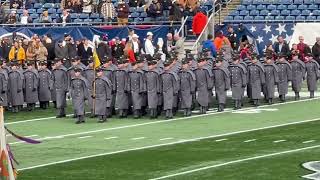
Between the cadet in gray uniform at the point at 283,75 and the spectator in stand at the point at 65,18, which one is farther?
the spectator in stand at the point at 65,18

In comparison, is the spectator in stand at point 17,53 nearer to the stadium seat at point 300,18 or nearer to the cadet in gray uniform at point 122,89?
the cadet in gray uniform at point 122,89

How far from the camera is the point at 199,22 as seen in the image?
36344mm

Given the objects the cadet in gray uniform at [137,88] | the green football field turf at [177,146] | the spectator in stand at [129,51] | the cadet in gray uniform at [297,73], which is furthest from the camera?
the spectator in stand at [129,51]

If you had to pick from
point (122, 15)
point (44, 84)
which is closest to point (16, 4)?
point (122, 15)

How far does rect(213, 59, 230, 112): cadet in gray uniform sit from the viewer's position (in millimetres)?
27453

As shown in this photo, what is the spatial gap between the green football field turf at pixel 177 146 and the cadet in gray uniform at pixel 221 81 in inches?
13.5

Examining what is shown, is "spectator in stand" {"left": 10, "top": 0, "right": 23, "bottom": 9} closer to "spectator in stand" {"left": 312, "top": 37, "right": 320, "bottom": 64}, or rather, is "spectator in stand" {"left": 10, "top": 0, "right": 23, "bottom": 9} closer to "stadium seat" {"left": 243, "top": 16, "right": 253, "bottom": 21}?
"stadium seat" {"left": 243, "top": 16, "right": 253, "bottom": 21}

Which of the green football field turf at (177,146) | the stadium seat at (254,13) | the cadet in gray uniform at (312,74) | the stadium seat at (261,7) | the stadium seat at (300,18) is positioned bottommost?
the green football field turf at (177,146)

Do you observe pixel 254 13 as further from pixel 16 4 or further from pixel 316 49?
pixel 16 4

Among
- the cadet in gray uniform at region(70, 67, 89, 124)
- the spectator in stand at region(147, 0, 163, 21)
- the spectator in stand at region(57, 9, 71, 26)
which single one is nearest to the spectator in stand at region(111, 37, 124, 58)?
the spectator in stand at region(147, 0, 163, 21)

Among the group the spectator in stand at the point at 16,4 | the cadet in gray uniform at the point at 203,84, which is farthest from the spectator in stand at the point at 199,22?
the cadet in gray uniform at the point at 203,84

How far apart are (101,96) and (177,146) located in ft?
16.9

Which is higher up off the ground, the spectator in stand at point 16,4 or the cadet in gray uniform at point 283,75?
the spectator in stand at point 16,4

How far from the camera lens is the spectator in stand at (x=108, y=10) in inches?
1511
